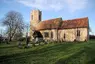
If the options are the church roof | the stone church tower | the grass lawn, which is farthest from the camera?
the stone church tower

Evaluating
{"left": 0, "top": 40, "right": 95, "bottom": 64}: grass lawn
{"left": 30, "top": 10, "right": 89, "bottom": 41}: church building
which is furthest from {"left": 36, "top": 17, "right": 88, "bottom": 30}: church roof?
{"left": 0, "top": 40, "right": 95, "bottom": 64}: grass lawn

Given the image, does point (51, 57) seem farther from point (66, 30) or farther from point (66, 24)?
point (66, 24)

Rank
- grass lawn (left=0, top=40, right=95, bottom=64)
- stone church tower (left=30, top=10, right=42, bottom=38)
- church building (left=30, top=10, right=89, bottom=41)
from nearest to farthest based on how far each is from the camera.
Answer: grass lawn (left=0, top=40, right=95, bottom=64) → church building (left=30, top=10, right=89, bottom=41) → stone church tower (left=30, top=10, right=42, bottom=38)

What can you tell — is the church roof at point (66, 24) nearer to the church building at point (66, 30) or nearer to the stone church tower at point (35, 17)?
the church building at point (66, 30)

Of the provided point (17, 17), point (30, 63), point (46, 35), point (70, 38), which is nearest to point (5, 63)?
point (30, 63)

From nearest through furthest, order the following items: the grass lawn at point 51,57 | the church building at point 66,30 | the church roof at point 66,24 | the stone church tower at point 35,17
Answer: the grass lawn at point 51,57
the church building at point 66,30
the church roof at point 66,24
the stone church tower at point 35,17

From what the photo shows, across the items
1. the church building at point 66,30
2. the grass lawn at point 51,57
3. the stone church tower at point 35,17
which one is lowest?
the grass lawn at point 51,57

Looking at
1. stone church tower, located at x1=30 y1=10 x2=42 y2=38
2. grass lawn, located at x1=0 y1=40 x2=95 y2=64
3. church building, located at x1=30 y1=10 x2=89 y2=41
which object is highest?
stone church tower, located at x1=30 y1=10 x2=42 y2=38

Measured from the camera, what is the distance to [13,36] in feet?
200

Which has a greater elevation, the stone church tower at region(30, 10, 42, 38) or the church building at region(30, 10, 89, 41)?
the stone church tower at region(30, 10, 42, 38)

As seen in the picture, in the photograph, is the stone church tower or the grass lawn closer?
the grass lawn

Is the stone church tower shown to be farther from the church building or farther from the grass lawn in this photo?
the grass lawn

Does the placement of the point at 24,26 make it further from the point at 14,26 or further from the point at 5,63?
the point at 5,63

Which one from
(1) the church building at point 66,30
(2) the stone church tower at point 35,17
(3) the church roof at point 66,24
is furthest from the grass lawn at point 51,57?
(2) the stone church tower at point 35,17
